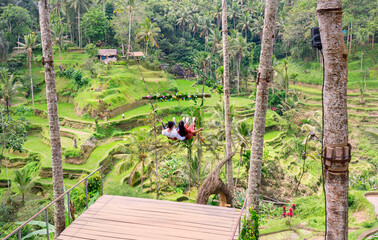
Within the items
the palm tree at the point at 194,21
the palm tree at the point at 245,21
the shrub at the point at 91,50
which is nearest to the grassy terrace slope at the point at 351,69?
the palm tree at the point at 245,21

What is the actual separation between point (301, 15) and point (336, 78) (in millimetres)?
34376

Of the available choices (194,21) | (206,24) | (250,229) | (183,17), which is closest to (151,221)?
(250,229)

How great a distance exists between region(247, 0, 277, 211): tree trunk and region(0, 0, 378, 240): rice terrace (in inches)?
0.9

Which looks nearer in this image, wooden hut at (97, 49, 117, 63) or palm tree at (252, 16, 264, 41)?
wooden hut at (97, 49, 117, 63)

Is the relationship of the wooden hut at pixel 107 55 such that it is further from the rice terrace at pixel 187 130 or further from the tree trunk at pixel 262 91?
the tree trunk at pixel 262 91

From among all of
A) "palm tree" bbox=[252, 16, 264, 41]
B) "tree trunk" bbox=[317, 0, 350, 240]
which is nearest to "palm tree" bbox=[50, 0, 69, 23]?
"palm tree" bbox=[252, 16, 264, 41]

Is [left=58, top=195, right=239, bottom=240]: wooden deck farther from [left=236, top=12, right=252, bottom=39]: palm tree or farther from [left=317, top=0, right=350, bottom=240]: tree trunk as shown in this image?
[left=236, top=12, right=252, bottom=39]: palm tree

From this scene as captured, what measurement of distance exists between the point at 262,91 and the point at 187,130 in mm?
2102

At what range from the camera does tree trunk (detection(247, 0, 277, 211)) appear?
527 centimetres

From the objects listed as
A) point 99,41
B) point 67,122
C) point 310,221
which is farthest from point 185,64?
point 310,221

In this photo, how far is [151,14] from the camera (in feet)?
133

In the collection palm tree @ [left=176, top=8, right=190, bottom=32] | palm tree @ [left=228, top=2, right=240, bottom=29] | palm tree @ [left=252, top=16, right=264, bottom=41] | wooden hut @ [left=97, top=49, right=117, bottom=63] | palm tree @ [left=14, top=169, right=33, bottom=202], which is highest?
palm tree @ [left=228, top=2, right=240, bottom=29]

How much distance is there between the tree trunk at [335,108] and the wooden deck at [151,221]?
81.9 inches

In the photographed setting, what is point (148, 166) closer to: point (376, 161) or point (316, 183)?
A: point (316, 183)
